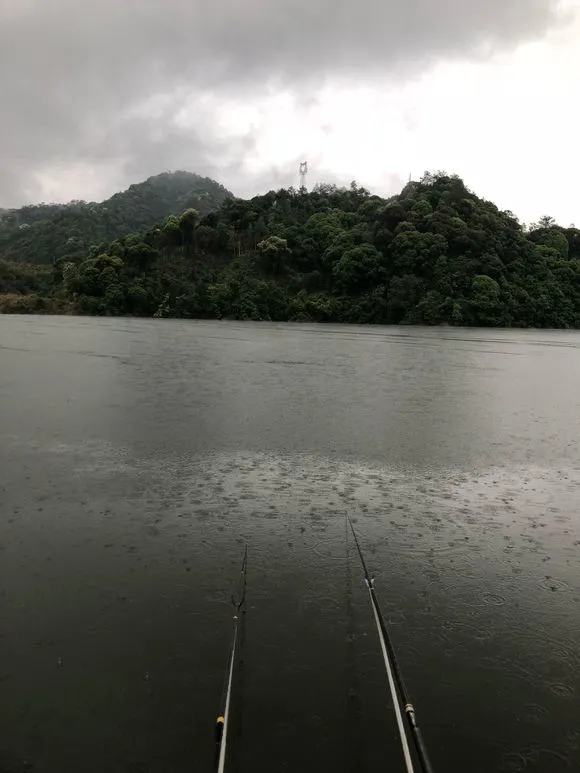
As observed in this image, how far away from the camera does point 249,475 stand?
38.9 feet

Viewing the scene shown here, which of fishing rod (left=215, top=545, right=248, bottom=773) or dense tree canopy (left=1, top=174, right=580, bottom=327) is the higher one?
dense tree canopy (left=1, top=174, right=580, bottom=327)

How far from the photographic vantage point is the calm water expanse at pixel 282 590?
4.80 meters

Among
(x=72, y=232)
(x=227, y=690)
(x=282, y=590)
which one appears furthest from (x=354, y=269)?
(x=227, y=690)

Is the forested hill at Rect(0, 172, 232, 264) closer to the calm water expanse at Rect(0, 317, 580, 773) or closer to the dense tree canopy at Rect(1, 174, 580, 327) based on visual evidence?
the dense tree canopy at Rect(1, 174, 580, 327)

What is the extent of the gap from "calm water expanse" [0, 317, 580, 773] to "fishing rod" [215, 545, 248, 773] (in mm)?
92

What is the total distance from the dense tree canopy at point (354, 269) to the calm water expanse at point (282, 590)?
73729mm

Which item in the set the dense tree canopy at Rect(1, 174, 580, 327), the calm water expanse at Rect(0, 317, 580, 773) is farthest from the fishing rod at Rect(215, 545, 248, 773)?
the dense tree canopy at Rect(1, 174, 580, 327)

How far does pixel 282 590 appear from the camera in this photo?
7.09m

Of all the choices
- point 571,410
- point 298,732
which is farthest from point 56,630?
point 571,410

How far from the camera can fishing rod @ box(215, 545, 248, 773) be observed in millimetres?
4162

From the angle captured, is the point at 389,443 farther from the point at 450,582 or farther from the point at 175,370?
the point at 175,370

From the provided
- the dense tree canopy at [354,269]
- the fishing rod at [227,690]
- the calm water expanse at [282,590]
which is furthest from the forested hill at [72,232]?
the fishing rod at [227,690]

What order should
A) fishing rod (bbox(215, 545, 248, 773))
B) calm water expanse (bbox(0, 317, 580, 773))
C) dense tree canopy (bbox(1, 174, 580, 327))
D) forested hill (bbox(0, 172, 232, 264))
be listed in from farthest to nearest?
1. forested hill (bbox(0, 172, 232, 264))
2. dense tree canopy (bbox(1, 174, 580, 327))
3. calm water expanse (bbox(0, 317, 580, 773))
4. fishing rod (bbox(215, 545, 248, 773))

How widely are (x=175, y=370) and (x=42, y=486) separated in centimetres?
1814
